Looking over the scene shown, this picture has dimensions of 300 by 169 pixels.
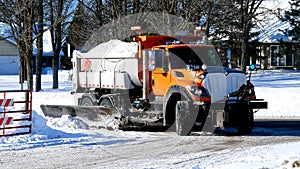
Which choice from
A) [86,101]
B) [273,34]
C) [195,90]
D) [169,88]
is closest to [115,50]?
[86,101]

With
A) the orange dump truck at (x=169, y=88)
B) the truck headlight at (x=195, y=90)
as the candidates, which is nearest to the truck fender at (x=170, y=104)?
the orange dump truck at (x=169, y=88)

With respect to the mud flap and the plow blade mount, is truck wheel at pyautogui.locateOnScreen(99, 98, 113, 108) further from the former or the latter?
the mud flap

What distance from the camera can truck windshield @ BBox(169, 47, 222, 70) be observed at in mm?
15242

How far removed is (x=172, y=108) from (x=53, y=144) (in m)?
3.54

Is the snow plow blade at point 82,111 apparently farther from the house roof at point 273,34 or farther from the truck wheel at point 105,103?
the house roof at point 273,34

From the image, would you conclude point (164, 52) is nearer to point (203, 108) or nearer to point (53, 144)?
point (203, 108)

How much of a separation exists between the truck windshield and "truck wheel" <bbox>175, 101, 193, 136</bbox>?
111 centimetres

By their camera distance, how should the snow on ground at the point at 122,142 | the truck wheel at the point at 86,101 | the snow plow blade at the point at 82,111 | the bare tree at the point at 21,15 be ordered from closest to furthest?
the snow on ground at the point at 122,142 < the snow plow blade at the point at 82,111 < the truck wheel at the point at 86,101 < the bare tree at the point at 21,15

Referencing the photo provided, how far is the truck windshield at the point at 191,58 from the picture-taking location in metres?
15.2

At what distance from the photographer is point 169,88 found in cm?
1498

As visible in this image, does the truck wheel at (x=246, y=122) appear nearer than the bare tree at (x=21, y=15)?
Yes

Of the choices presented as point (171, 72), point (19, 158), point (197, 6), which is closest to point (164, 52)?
point (171, 72)

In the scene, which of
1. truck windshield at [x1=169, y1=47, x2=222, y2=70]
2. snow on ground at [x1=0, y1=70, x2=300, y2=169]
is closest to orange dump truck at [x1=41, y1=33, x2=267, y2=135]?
truck windshield at [x1=169, y1=47, x2=222, y2=70]

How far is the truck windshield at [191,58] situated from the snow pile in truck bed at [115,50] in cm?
184
